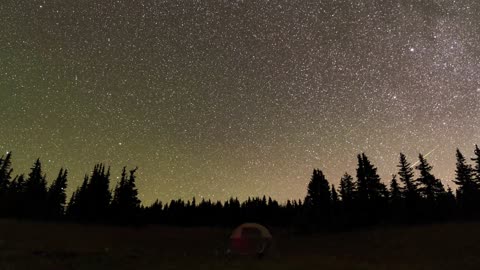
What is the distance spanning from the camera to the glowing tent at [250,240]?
3453cm

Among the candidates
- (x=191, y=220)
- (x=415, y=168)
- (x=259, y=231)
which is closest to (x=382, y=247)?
(x=259, y=231)

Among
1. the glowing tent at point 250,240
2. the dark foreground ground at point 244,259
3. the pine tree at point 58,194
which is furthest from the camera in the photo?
the pine tree at point 58,194

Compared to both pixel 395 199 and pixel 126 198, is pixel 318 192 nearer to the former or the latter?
pixel 395 199

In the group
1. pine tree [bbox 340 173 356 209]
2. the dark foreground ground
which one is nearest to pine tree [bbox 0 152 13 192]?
the dark foreground ground

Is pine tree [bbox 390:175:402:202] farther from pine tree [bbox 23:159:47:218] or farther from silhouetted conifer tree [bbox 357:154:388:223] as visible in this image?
pine tree [bbox 23:159:47:218]

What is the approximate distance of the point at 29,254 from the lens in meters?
28.8

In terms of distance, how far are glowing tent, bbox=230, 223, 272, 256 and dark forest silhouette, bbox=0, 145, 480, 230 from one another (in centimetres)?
2750

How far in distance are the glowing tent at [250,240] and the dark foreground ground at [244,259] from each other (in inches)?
81.2

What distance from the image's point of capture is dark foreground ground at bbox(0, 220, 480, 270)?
24.7m

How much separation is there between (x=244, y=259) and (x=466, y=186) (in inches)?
1901

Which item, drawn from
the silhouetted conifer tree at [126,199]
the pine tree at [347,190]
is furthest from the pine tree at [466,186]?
the silhouetted conifer tree at [126,199]

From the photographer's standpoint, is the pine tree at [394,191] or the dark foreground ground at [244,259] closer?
the dark foreground ground at [244,259]

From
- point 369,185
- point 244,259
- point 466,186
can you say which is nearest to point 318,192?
point 369,185

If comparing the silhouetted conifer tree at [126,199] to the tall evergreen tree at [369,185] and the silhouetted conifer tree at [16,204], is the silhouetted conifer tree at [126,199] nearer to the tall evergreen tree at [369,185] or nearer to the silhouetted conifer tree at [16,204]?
the silhouetted conifer tree at [16,204]
